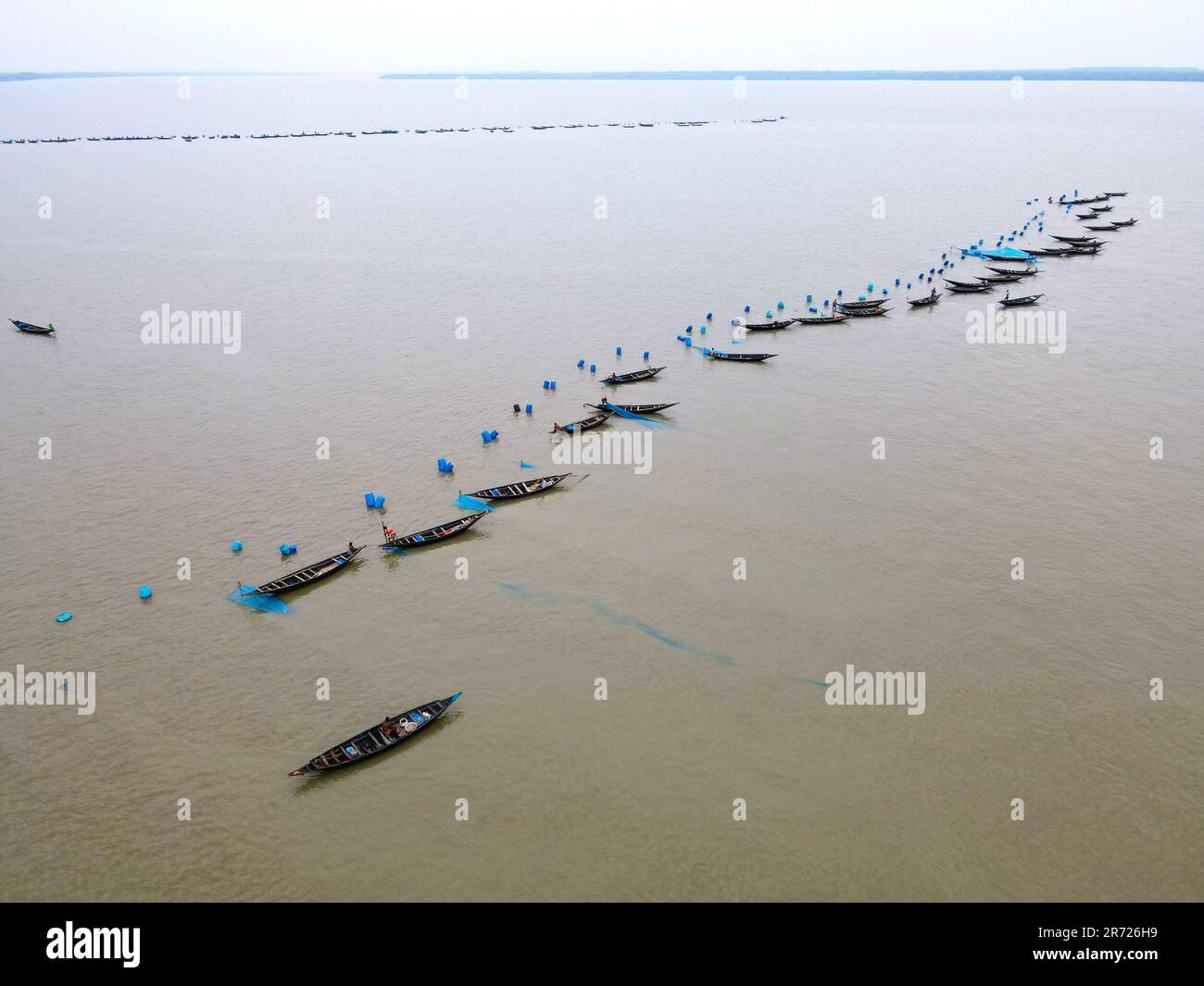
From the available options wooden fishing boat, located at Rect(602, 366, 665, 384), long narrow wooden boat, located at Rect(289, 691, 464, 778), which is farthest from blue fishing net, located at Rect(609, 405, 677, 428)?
long narrow wooden boat, located at Rect(289, 691, 464, 778)

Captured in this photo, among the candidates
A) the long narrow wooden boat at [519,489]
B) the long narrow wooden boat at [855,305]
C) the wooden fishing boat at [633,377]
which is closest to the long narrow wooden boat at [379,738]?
the long narrow wooden boat at [519,489]

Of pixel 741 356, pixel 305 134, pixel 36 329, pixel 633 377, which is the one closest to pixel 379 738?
pixel 633 377

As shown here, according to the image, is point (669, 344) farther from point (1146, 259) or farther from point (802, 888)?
point (1146, 259)

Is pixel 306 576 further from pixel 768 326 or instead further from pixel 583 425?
pixel 768 326

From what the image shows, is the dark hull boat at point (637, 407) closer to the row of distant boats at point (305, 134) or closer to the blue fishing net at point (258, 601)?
the blue fishing net at point (258, 601)

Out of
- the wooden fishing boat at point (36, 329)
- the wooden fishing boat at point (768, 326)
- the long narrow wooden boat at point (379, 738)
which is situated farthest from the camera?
the wooden fishing boat at point (768, 326)

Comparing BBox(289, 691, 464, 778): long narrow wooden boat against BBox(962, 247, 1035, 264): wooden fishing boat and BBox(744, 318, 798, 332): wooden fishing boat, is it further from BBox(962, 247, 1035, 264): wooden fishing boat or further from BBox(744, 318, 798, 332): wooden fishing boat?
BBox(962, 247, 1035, 264): wooden fishing boat
